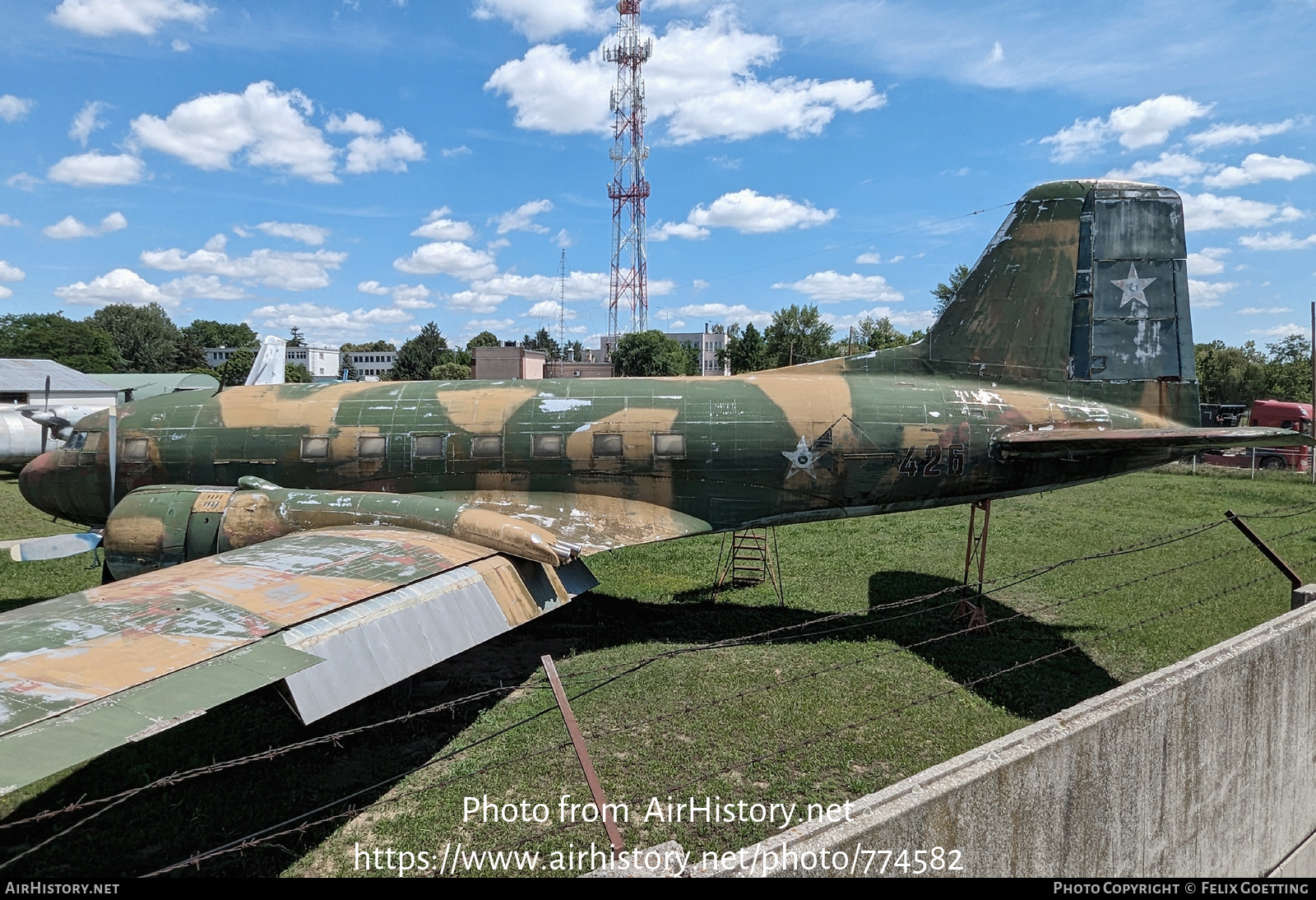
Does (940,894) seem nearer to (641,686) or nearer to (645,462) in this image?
(641,686)

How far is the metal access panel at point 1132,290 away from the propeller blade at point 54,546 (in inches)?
674

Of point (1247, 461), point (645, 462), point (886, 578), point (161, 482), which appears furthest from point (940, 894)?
point (1247, 461)

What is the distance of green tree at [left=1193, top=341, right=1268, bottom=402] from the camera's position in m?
59.3

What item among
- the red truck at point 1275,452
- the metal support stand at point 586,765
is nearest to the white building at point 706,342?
the red truck at point 1275,452

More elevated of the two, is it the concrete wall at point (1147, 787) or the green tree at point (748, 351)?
the green tree at point (748, 351)

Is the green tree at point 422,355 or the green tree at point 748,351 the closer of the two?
the green tree at point 748,351

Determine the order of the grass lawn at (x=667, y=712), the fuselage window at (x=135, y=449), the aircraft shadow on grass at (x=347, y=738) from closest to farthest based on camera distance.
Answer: the aircraft shadow on grass at (x=347, y=738)
the grass lawn at (x=667, y=712)
the fuselage window at (x=135, y=449)

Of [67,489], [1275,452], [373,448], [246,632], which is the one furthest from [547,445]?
[1275,452]

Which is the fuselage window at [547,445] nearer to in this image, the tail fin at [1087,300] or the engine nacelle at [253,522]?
the engine nacelle at [253,522]

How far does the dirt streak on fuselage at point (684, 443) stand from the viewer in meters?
12.1

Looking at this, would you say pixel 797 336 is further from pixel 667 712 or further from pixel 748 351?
pixel 667 712

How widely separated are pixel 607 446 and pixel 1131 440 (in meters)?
8.13

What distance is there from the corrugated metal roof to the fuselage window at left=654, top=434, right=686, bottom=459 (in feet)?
175

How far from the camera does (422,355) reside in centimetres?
11469
